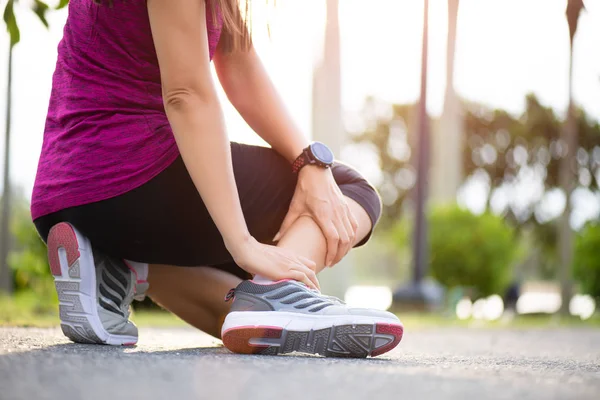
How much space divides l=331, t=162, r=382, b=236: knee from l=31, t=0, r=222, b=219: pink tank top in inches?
20.9

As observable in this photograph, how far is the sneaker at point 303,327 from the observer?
184cm

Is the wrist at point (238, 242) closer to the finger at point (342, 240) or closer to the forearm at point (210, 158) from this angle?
the forearm at point (210, 158)

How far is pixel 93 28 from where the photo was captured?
2.02 meters

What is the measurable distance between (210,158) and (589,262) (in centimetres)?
852

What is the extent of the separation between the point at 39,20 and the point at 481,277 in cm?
950

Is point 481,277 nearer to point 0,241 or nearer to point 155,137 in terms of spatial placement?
point 0,241

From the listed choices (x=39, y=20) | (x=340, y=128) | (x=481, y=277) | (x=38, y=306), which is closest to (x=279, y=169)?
(x=39, y=20)

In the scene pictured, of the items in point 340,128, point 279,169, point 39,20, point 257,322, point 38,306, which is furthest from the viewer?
point 340,128

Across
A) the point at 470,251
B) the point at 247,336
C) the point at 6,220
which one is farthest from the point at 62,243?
the point at 470,251

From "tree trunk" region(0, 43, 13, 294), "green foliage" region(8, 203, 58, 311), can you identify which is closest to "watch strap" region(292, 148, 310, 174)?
"green foliage" region(8, 203, 58, 311)

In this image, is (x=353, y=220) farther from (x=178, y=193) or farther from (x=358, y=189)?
(x=178, y=193)

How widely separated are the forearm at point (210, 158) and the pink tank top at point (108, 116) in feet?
0.40

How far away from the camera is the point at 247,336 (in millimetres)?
1843

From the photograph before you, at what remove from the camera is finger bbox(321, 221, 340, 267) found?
2061 mm
